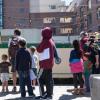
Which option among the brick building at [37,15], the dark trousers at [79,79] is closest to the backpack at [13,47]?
the dark trousers at [79,79]

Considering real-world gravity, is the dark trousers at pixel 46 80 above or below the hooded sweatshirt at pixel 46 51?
below

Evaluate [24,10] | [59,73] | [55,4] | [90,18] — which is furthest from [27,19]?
[59,73]

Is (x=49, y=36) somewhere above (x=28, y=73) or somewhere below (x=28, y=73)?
above

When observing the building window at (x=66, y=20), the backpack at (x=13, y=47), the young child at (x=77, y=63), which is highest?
the backpack at (x=13, y=47)

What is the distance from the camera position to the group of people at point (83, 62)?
11.5 metres

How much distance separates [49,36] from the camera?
10305mm

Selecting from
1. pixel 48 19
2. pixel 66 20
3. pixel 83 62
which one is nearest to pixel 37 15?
pixel 48 19

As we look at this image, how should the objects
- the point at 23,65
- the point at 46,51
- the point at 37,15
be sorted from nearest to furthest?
1. the point at 46,51
2. the point at 23,65
3. the point at 37,15

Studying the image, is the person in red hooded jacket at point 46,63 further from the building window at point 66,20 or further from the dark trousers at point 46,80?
the building window at point 66,20

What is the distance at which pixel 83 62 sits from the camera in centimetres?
1195

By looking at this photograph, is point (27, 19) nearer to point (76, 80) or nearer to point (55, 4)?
point (55, 4)

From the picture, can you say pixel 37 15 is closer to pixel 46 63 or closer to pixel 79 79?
pixel 79 79

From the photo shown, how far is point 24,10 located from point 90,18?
29.1 meters

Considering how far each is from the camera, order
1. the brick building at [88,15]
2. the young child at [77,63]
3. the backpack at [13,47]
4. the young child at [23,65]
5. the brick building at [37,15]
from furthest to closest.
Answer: the brick building at [37,15]
the brick building at [88,15]
the backpack at [13,47]
the young child at [77,63]
the young child at [23,65]
